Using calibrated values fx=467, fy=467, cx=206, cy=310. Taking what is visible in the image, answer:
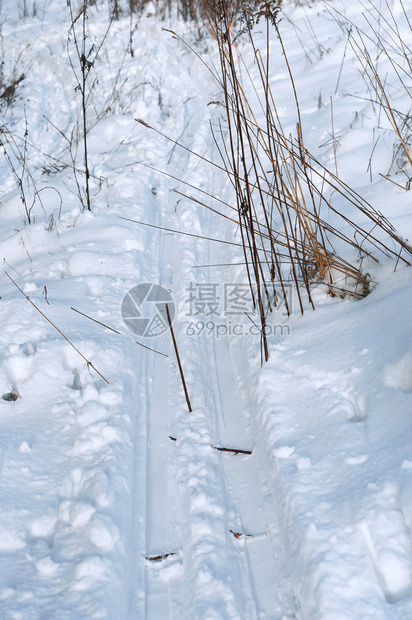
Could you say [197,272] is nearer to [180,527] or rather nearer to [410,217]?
[410,217]

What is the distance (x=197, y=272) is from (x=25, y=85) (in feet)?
18.3

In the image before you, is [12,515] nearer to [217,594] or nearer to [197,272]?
[217,594]

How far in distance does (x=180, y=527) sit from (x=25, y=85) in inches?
272

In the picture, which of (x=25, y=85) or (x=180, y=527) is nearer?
(x=180, y=527)

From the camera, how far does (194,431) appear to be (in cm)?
168

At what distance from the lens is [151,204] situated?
11.0ft

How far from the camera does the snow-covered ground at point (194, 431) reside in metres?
1.21

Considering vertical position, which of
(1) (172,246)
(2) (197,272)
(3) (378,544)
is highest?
(1) (172,246)

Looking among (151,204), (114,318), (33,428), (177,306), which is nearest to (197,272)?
(177,306)

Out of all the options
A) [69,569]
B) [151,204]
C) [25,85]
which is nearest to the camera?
[69,569]

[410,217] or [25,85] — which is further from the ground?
[25,85]

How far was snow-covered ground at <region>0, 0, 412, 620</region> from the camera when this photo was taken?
1.21 meters

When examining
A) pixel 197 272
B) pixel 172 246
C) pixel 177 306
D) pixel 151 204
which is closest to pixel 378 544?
pixel 177 306

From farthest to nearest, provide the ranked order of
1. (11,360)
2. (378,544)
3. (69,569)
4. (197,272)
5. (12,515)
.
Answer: (197,272) < (11,360) < (12,515) < (69,569) < (378,544)
